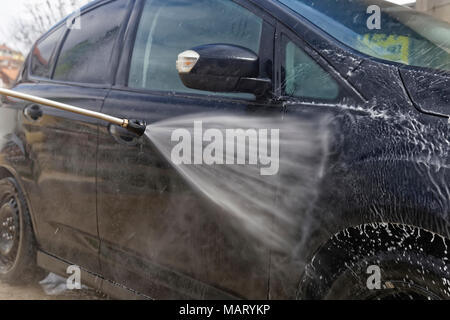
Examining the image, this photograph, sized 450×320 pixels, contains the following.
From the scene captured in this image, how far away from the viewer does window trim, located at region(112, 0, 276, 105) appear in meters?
1.97

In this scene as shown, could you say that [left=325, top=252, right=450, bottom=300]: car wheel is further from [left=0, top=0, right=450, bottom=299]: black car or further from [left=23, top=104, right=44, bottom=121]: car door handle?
[left=23, top=104, right=44, bottom=121]: car door handle

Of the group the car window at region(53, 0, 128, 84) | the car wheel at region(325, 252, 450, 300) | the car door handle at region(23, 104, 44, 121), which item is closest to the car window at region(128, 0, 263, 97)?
the car window at region(53, 0, 128, 84)

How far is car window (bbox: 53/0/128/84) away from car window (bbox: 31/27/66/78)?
0.14 metres

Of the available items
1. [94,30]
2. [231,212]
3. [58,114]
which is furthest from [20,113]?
[231,212]

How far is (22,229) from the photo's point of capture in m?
3.27

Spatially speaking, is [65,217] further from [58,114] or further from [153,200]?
[153,200]

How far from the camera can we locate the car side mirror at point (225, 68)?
189 centimetres

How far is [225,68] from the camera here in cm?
190

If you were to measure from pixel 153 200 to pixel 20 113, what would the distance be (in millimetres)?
1512

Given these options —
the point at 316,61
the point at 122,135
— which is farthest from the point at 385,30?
the point at 122,135

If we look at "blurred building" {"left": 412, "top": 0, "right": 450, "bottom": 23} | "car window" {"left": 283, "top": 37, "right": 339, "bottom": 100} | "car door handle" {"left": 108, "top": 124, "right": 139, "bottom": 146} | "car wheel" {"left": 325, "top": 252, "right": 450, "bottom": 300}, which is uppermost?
"blurred building" {"left": 412, "top": 0, "right": 450, "bottom": 23}

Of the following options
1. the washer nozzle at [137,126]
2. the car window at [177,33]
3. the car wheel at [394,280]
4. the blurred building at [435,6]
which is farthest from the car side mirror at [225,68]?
the blurred building at [435,6]

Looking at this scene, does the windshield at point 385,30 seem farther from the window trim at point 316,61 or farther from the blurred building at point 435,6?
the blurred building at point 435,6

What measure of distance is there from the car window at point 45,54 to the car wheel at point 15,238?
75 cm
